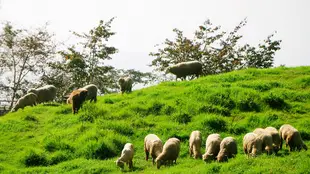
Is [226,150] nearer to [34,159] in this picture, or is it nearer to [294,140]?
[294,140]

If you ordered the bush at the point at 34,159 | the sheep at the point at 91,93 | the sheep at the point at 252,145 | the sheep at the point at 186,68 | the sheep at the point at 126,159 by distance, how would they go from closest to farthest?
the sheep at the point at 252,145
the sheep at the point at 126,159
the bush at the point at 34,159
the sheep at the point at 91,93
the sheep at the point at 186,68

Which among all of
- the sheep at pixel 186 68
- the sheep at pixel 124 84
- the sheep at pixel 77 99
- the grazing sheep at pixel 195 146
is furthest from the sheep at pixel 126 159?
the sheep at pixel 186 68

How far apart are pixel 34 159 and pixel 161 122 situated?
5.90m

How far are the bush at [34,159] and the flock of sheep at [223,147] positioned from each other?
363 centimetres

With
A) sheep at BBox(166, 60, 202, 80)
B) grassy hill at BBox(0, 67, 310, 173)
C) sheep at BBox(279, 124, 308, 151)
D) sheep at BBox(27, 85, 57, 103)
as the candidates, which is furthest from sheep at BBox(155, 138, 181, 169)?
sheep at BBox(27, 85, 57, 103)

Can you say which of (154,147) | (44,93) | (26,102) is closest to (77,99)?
(26,102)

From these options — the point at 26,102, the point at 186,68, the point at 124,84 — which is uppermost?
the point at 186,68

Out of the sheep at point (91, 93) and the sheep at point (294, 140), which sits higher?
the sheep at point (91, 93)

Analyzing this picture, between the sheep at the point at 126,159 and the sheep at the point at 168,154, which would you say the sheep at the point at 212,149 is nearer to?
the sheep at the point at 168,154

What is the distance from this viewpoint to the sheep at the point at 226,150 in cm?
1280

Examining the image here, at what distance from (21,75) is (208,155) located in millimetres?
29446

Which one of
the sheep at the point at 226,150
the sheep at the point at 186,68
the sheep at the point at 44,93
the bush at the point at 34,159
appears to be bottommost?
the bush at the point at 34,159

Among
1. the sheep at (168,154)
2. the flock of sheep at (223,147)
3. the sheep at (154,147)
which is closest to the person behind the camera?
the flock of sheep at (223,147)

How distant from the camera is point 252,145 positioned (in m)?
12.9
